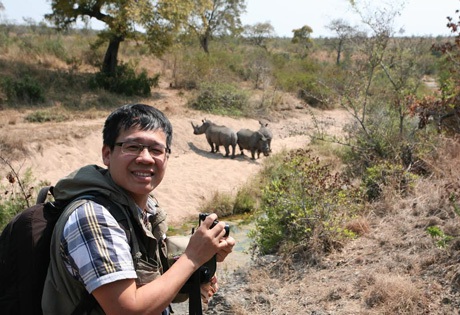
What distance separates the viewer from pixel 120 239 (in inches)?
58.4

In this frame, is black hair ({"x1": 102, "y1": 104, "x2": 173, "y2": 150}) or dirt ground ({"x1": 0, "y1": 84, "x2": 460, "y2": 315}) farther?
dirt ground ({"x1": 0, "y1": 84, "x2": 460, "y2": 315})

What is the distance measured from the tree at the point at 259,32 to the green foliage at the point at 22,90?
29.7 m

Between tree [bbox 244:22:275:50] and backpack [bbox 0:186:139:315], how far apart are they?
41.1 metres

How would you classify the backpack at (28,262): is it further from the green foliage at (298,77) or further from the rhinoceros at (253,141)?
the green foliage at (298,77)

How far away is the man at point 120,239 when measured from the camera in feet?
4.66

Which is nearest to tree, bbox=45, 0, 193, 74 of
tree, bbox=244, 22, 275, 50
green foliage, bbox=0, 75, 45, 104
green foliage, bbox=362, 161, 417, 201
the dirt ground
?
green foliage, bbox=0, 75, 45, 104

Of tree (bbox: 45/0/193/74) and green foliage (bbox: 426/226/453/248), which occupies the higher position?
tree (bbox: 45/0/193/74)

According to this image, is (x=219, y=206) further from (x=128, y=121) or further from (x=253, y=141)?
(x=128, y=121)

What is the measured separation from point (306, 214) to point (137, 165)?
3.81m

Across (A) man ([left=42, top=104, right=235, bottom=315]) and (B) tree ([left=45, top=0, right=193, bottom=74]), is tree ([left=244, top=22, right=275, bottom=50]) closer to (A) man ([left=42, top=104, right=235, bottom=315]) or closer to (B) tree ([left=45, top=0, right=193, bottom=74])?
(B) tree ([left=45, top=0, right=193, bottom=74])

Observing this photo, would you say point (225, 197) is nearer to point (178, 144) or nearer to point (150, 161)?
point (178, 144)

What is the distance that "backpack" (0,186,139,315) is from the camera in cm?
149

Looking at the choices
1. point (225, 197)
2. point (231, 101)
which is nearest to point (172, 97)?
point (231, 101)

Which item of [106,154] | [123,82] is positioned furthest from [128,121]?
[123,82]
